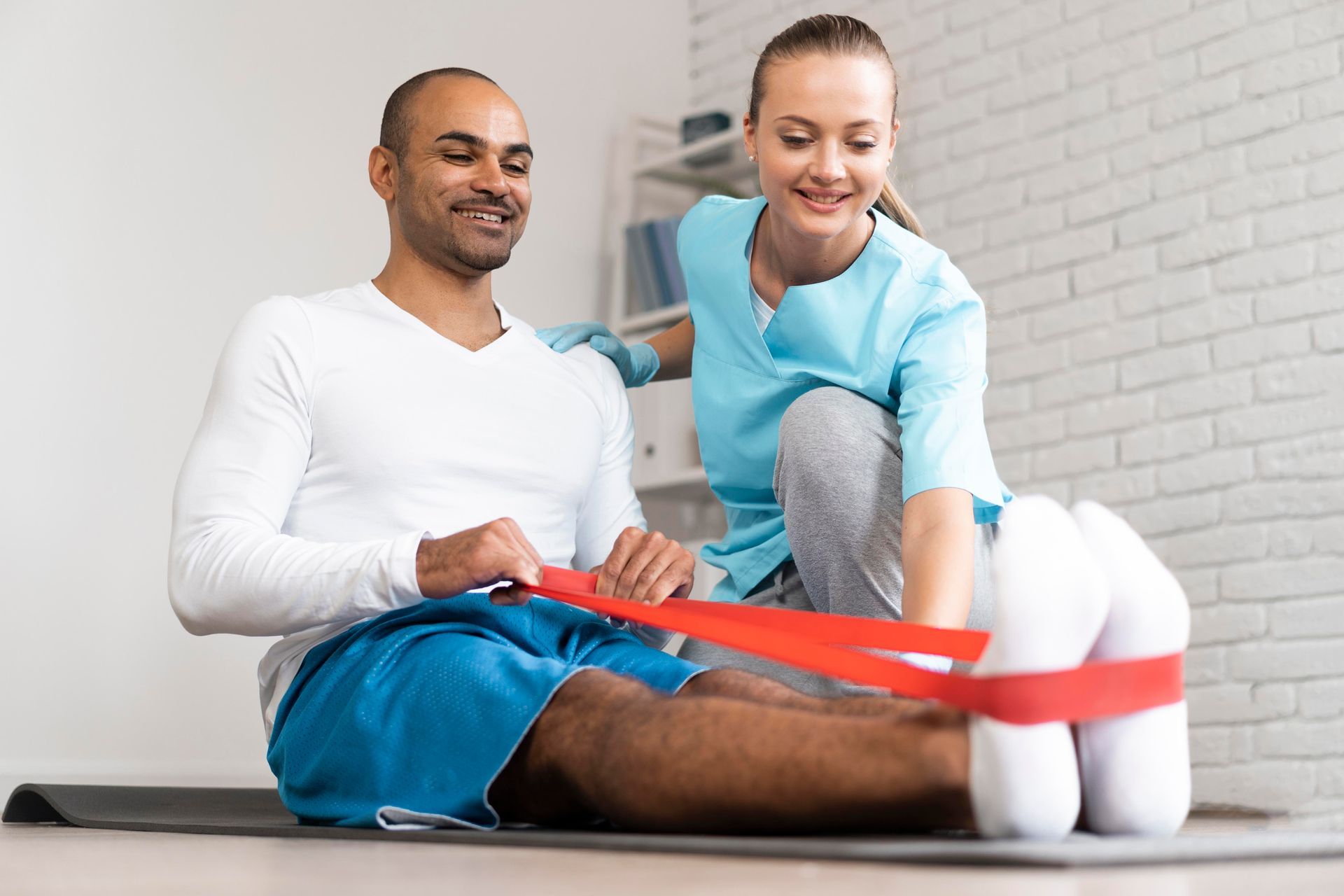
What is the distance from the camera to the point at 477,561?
1.23 metres

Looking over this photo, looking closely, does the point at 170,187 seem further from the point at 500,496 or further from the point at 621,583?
the point at 621,583

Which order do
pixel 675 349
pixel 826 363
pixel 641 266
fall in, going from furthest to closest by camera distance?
pixel 641 266 < pixel 675 349 < pixel 826 363

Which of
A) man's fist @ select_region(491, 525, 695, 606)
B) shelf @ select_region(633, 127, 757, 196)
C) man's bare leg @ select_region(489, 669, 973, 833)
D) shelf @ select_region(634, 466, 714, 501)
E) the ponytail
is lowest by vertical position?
man's bare leg @ select_region(489, 669, 973, 833)

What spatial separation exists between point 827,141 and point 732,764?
93cm

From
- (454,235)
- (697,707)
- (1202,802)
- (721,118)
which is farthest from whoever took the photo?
(721,118)

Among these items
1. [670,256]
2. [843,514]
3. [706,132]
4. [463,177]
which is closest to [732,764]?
[843,514]

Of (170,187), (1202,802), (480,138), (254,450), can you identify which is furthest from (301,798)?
(170,187)

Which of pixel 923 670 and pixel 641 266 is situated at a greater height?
pixel 641 266

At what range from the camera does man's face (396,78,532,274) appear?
1754mm

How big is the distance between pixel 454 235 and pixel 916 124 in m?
2.23

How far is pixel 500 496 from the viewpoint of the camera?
5.24 ft

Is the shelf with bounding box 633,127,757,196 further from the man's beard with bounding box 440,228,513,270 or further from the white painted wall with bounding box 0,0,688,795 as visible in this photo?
the man's beard with bounding box 440,228,513,270

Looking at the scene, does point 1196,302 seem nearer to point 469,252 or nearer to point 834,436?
point 834,436

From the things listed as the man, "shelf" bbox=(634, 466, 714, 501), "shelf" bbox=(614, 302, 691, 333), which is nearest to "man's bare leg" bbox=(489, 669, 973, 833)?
the man
